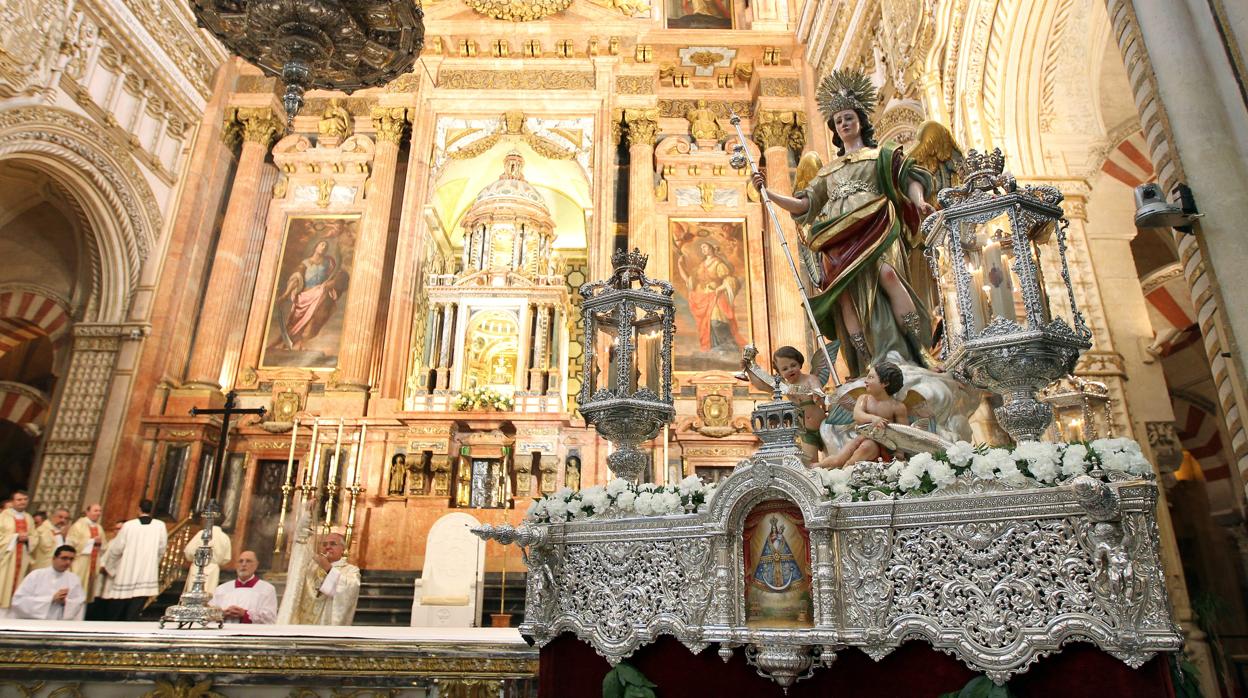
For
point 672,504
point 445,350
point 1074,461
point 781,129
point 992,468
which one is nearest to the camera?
point 1074,461

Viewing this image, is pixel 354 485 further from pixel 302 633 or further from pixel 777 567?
pixel 777 567

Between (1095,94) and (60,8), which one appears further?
(60,8)

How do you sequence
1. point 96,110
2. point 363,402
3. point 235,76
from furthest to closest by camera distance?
point 235,76, point 363,402, point 96,110

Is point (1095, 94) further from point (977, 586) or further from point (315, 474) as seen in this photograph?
point (315, 474)

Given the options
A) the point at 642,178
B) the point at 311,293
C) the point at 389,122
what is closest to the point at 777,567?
→ the point at 642,178

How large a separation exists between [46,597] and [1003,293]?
7480 millimetres

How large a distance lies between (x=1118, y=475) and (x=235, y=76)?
14639 mm

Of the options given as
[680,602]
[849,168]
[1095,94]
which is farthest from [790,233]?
[680,602]

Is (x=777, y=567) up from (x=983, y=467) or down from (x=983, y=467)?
down

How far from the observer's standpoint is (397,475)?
10398mm

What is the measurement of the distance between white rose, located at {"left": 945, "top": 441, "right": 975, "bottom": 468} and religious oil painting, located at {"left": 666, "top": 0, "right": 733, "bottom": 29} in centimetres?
1344

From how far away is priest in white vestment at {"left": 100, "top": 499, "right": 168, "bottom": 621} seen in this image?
754cm

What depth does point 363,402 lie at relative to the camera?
35.9 ft

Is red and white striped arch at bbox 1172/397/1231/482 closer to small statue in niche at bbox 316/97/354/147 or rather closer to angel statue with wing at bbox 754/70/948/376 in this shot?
angel statue with wing at bbox 754/70/948/376
